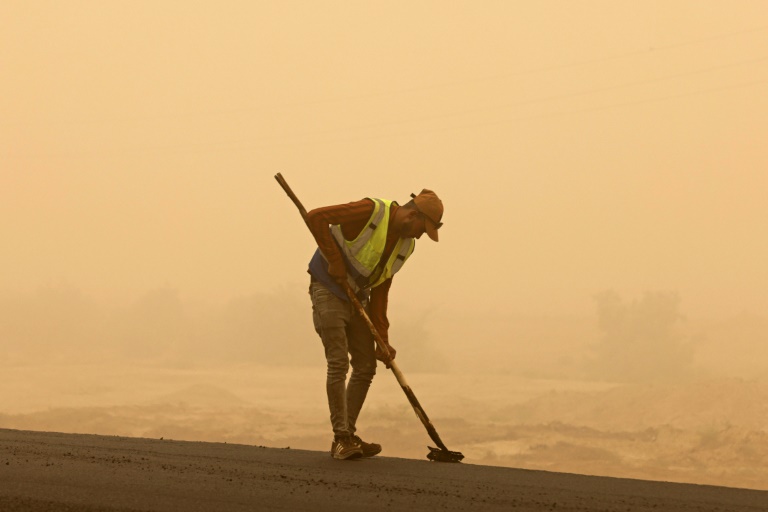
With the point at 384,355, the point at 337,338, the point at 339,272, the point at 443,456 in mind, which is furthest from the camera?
the point at 443,456

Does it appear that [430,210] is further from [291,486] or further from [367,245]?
[291,486]

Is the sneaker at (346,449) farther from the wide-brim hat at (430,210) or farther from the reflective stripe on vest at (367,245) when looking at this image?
the wide-brim hat at (430,210)

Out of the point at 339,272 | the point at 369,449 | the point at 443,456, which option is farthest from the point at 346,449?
the point at 339,272

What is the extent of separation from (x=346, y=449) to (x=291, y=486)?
126 centimetres

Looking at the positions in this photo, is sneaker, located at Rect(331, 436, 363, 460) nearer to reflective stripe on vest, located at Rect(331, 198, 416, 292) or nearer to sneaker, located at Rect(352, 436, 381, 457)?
sneaker, located at Rect(352, 436, 381, 457)

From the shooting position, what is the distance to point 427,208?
728 centimetres

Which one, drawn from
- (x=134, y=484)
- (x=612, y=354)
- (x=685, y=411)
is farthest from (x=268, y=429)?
(x=134, y=484)

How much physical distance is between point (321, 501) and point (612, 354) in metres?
65.3

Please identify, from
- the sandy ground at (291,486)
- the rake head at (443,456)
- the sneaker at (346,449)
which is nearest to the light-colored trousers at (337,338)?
the sneaker at (346,449)

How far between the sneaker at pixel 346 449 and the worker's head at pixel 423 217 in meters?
1.48

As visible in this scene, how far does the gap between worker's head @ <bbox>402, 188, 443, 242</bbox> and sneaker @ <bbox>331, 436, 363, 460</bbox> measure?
4.85 feet

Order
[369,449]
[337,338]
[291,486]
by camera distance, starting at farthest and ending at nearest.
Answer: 1. [369,449]
2. [337,338]
3. [291,486]

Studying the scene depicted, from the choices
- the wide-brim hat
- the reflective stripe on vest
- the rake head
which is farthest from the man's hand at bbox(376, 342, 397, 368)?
the wide-brim hat

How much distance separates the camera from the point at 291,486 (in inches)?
237
